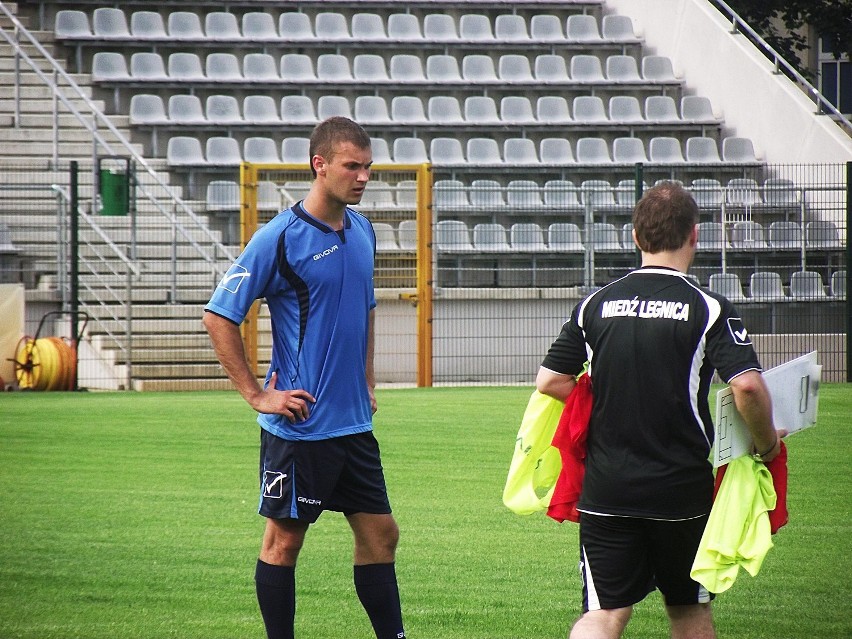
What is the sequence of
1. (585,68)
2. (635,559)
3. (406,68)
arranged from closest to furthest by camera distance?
(635,559) → (406,68) → (585,68)

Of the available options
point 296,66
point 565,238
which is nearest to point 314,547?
point 565,238

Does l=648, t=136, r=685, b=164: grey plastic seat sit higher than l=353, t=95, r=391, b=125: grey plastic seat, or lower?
lower

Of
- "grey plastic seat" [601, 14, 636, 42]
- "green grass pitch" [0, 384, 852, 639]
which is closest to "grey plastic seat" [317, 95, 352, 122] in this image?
"grey plastic seat" [601, 14, 636, 42]

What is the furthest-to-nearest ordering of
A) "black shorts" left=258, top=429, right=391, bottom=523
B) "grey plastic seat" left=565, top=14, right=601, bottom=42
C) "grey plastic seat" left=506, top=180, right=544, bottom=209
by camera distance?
"grey plastic seat" left=565, top=14, right=601, bottom=42 < "grey plastic seat" left=506, top=180, right=544, bottom=209 < "black shorts" left=258, top=429, right=391, bottom=523

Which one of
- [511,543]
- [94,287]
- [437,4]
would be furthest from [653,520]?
[437,4]

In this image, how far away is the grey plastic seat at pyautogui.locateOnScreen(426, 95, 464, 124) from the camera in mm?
21375

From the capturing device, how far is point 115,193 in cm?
1684

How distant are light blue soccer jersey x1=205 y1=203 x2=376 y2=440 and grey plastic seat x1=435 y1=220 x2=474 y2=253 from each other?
12.2 meters

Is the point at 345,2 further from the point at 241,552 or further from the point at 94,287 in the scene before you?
the point at 241,552

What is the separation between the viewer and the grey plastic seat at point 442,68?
22.1 m

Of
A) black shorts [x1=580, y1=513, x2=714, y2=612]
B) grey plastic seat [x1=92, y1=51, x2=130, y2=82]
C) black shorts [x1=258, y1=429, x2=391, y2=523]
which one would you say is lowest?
black shorts [x1=580, y1=513, x2=714, y2=612]

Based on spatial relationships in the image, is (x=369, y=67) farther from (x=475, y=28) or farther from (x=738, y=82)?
(x=738, y=82)

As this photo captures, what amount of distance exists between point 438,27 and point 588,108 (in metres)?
3.58

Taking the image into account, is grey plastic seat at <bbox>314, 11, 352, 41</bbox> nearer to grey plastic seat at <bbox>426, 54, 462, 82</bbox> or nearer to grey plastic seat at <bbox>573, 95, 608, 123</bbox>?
grey plastic seat at <bbox>426, 54, 462, 82</bbox>
